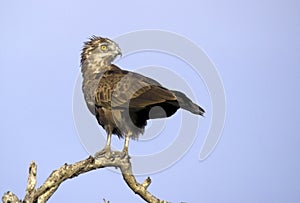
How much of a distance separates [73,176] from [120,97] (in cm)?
262

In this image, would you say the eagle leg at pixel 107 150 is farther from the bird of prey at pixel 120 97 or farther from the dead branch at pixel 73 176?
the dead branch at pixel 73 176

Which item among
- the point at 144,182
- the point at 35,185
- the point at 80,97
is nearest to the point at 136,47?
the point at 80,97

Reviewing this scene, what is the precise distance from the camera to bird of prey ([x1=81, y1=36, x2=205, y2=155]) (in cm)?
1256

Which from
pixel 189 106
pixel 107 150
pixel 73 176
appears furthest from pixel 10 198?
pixel 189 106

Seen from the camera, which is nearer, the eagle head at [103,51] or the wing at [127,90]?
the wing at [127,90]

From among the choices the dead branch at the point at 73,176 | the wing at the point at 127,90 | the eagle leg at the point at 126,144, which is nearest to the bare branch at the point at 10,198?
the dead branch at the point at 73,176

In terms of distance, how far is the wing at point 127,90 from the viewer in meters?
12.7

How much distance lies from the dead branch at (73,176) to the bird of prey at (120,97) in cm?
69

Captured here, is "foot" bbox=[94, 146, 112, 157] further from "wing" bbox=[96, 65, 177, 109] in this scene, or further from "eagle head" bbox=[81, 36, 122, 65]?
"eagle head" bbox=[81, 36, 122, 65]

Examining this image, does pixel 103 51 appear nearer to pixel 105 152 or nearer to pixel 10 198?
pixel 105 152

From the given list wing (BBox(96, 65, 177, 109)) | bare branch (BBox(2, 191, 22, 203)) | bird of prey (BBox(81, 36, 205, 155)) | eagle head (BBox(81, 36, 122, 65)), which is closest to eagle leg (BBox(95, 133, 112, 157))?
bird of prey (BBox(81, 36, 205, 155))

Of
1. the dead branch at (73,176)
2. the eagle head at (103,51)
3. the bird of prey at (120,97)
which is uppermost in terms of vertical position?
the eagle head at (103,51)

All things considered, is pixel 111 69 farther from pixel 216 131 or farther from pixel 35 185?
pixel 35 185

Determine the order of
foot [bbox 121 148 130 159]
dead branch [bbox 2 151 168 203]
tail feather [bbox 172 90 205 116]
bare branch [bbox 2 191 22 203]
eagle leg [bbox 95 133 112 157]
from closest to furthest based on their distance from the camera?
bare branch [bbox 2 191 22 203] < dead branch [bbox 2 151 168 203] < tail feather [bbox 172 90 205 116] < foot [bbox 121 148 130 159] < eagle leg [bbox 95 133 112 157]
